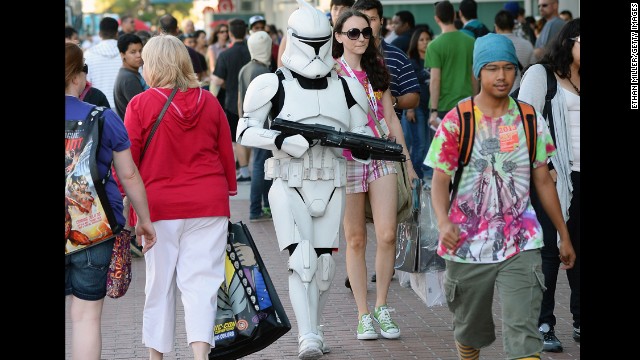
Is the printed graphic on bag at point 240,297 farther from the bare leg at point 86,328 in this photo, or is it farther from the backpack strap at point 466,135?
the backpack strap at point 466,135

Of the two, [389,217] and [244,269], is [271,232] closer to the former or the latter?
[389,217]

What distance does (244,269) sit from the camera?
6.49 m

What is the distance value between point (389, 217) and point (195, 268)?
162 cm

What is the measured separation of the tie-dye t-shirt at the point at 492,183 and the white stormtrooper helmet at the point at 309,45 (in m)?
1.37

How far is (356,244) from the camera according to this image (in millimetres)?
7598

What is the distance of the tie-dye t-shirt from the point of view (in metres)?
5.48

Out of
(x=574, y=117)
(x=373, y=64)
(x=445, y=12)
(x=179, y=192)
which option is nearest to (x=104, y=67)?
(x=445, y=12)

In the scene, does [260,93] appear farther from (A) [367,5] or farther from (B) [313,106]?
(A) [367,5]

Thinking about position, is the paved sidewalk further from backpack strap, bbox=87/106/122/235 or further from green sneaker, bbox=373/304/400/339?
backpack strap, bbox=87/106/122/235

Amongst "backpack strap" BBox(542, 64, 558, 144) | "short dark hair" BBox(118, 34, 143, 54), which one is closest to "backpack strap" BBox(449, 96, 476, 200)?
"backpack strap" BBox(542, 64, 558, 144)

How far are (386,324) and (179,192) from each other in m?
1.92

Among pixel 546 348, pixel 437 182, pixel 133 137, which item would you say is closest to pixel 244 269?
pixel 133 137

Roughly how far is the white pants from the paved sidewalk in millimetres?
776
